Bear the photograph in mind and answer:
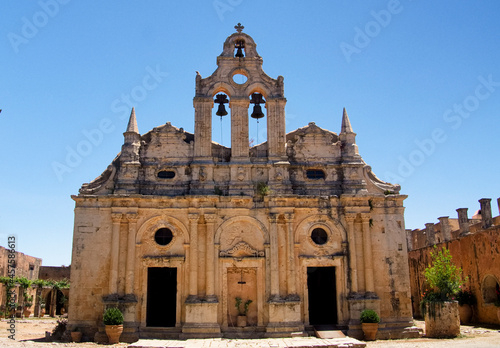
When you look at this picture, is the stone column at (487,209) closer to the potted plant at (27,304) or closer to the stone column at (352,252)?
the stone column at (352,252)

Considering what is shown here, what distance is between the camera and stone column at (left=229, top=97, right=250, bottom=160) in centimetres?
1964

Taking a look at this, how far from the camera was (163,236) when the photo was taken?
Result: 61.5 ft

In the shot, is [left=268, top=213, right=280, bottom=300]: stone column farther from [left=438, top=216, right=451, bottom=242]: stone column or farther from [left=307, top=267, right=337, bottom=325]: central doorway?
[left=438, top=216, right=451, bottom=242]: stone column

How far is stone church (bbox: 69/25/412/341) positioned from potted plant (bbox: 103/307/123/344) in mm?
697

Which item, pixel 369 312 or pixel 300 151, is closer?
pixel 369 312

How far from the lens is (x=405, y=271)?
18609 mm

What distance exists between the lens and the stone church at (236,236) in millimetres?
17859

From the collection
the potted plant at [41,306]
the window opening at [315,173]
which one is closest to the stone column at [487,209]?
the window opening at [315,173]

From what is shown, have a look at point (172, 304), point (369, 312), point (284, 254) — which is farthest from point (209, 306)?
point (369, 312)

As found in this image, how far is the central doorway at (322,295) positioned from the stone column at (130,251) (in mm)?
7065

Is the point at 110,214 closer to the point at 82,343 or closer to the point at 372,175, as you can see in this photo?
the point at 82,343

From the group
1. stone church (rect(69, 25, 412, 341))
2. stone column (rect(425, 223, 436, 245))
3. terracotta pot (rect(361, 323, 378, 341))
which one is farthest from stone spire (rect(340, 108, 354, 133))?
stone column (rect(425, 223, 436, 245))

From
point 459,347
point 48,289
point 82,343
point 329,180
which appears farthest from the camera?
point 48,289

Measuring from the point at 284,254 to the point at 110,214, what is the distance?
726 cm
